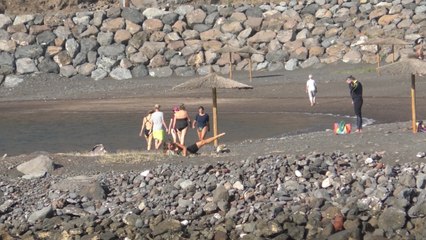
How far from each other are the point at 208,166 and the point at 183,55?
30409mm

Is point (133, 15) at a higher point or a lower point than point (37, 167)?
higher

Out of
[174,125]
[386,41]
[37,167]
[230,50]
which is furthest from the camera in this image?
[230,50]

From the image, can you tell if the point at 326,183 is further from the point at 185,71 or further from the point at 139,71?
the point at 139,71

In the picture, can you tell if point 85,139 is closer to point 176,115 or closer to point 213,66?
point 176,115

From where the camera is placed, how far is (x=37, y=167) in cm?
2347

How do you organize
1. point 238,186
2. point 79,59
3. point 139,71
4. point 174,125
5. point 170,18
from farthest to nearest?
1. point 170,18
2. point 79,59
3. point 139,71
4. point 174,125
5. point 238,186

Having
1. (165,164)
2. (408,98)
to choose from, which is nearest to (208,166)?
(165,164)

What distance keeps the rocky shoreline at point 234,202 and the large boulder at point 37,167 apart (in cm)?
61

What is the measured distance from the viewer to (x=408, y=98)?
129 ft

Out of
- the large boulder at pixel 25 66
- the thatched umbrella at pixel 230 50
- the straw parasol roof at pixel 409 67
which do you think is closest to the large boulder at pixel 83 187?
the straw parasol roof at pixel 409 67

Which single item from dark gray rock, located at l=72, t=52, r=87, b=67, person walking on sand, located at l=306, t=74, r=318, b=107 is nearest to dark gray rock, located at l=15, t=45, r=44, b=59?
dark gray rock, located at l=72, t=52, r=87, b=67

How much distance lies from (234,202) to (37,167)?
17.8ft

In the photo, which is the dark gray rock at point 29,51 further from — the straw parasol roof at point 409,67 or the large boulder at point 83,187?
the large boulder at point 83,187

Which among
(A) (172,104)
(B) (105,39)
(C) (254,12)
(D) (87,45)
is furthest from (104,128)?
(C) (254,12)
